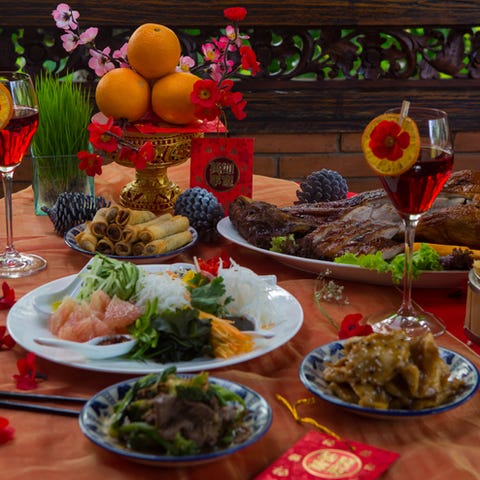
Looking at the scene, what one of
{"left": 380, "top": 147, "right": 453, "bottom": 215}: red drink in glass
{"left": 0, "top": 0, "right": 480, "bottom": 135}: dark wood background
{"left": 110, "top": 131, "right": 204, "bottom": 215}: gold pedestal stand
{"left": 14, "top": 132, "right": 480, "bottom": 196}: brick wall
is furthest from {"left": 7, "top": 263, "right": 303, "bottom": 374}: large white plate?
{"left": 14, "top": 132, "right": 480, "bottom": 196}: brick wall

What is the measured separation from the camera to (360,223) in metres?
1.65

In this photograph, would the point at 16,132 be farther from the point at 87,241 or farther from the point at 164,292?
the point at 164,292

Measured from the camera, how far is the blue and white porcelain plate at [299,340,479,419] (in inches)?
37.8

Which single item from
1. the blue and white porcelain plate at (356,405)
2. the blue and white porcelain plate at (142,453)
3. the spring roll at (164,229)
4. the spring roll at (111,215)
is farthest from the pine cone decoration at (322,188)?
the blue and white porcelain plate at (142,453)

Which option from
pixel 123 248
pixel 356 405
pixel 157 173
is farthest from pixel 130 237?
pixel 356 405

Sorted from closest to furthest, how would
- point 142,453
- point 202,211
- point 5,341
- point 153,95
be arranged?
point 142,453, point 5,341, point 202,211, point 153,95

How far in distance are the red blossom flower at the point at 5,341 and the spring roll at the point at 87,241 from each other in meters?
0.42

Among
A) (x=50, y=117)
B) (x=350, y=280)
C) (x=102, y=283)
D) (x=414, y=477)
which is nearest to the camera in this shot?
(x=414, y=477)

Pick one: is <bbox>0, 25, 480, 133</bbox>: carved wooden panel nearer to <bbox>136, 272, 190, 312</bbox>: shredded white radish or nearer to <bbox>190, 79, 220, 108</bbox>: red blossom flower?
<bbox>190, 79, 220, 108</bbox>: red blossom flower

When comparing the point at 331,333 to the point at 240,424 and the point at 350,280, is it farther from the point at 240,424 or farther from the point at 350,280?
the point at 240,424

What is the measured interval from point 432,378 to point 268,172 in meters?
2.76

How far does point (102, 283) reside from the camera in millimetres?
1263

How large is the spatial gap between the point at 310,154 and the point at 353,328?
8.17 ft

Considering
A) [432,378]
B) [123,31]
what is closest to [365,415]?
[432,378]
